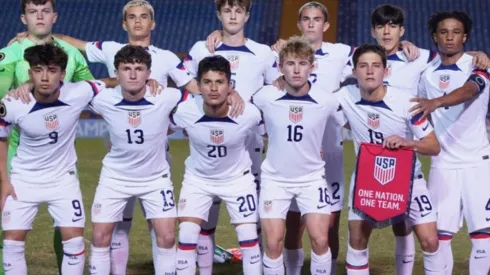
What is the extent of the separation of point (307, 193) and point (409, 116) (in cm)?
83

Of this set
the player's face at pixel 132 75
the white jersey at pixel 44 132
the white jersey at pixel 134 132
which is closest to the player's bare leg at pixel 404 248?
the white jersey at pixel 134 132

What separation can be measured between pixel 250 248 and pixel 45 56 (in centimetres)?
181

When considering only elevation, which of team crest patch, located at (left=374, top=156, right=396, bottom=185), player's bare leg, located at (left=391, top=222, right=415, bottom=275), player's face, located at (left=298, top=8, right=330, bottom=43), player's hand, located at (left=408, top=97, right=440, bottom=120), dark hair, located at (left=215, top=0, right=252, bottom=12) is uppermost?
dark hair, located at (left=215, top=0, right=252, bottom=12)

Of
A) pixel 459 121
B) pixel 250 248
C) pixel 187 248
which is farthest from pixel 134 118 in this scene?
pixel 459 121

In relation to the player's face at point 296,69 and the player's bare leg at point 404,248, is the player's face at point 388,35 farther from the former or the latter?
the player's bare leg at point 404,248

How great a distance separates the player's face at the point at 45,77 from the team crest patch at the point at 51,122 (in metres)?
0.15

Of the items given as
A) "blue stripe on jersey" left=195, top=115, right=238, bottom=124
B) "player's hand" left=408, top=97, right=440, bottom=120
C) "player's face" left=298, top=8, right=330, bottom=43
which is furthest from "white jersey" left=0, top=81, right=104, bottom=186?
"player's hand" left=408, top=97, right=440, bottom=120

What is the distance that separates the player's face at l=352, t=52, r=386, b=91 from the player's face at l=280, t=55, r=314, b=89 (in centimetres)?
34

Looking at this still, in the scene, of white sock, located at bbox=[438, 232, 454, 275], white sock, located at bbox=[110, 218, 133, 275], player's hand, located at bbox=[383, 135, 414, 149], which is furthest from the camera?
white sock, located at bbox=[110, 218, 133, 275]

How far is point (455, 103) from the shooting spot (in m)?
6.49

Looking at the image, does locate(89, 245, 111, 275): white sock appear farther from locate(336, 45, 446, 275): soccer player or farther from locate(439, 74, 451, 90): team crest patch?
locate(439, 74, 451, 90): team crest patch

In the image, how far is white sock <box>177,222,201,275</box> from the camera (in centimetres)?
657

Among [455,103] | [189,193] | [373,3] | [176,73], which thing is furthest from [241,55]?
[373,3]

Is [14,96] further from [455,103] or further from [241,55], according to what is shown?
[455,103]
